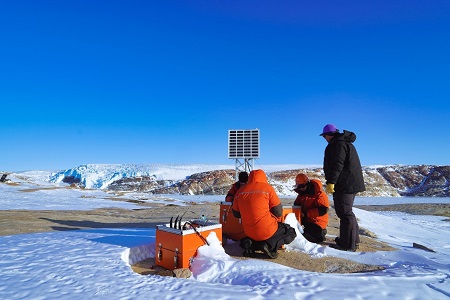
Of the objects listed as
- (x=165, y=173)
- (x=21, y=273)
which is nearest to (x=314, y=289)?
(x=21, y=273)

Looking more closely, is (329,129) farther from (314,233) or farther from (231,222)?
(231,222)

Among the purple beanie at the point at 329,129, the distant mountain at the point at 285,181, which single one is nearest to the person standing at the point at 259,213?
the purple beanie at the point at 329,129

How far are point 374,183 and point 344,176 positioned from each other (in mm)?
46007

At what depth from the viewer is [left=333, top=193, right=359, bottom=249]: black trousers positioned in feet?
17.1

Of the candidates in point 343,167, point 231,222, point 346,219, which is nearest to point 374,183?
point 346,219

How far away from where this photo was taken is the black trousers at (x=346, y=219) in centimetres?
520

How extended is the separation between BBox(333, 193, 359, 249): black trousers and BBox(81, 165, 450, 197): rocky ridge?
34.9 meters

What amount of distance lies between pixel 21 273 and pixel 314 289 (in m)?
3.05

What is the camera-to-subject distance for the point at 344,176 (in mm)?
5160

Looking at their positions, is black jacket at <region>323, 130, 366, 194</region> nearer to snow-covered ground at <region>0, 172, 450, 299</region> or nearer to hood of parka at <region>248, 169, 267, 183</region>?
snow-covered ground at <region>0, 172, 450, 299</region>

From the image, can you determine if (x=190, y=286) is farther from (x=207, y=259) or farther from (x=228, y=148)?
(x=228, y=148)

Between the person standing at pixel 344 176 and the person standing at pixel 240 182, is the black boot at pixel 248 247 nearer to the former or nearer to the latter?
the person standing at pixel 240 182

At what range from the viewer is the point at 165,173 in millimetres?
64500

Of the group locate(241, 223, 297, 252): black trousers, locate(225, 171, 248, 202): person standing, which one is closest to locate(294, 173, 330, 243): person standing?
locate(225, 171, 248, 202): person standing
